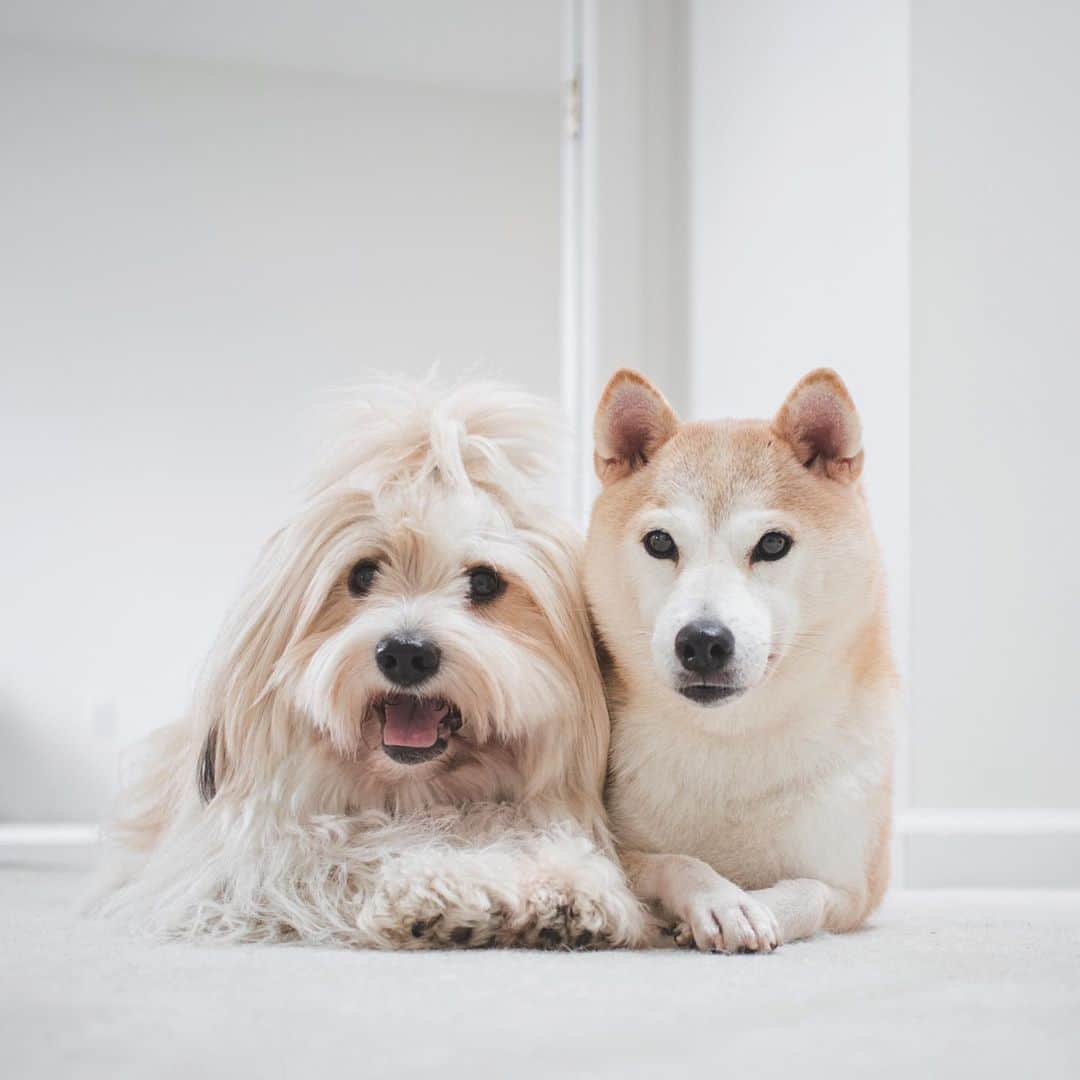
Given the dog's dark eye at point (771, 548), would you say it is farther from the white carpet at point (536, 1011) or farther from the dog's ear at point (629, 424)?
the white carpet at point (536, 1011)

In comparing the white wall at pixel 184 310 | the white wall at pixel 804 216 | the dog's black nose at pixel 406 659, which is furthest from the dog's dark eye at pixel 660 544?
the white wall at pixel 184 310

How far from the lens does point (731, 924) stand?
1178 millimetres

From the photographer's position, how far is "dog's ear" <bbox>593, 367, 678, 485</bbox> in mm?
1381

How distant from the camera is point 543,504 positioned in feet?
Answer: 4.68

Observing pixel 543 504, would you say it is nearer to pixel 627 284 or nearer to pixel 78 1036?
pixel 78 1036

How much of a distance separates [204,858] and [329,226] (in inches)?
105

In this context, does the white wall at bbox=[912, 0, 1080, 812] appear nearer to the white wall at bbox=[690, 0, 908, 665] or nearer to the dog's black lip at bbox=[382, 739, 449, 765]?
the white wall at bbox=[690, 0, 908, 665]

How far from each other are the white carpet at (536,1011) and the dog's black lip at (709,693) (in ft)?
0.78

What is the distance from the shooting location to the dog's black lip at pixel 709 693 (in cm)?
120

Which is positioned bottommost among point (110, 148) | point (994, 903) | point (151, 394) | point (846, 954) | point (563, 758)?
point (994, 903)

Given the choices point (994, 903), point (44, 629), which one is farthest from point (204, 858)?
point (44, 629)

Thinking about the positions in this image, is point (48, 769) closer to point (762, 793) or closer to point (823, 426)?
point (762, 793)

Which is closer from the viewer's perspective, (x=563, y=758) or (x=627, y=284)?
(x=563, y=758)

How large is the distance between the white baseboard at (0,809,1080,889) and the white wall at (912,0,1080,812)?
0.12 feet
